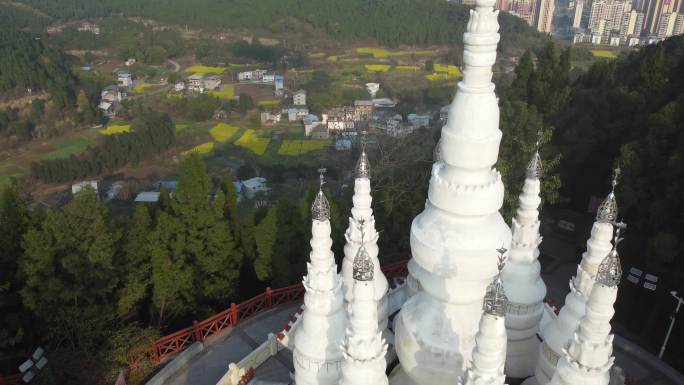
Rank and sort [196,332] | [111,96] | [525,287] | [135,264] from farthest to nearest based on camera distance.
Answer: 1. [111,96]
2. [135,264]
3. [196,332]
4. [525,287]

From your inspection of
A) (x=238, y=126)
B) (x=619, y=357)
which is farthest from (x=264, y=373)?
(x=238, y=126)

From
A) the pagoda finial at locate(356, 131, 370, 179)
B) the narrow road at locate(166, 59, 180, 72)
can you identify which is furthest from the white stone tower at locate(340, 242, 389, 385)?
the narrow road at locate(166, 59, 180, 72)

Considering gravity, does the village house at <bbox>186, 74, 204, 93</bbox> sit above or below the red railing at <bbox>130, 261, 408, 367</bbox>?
below

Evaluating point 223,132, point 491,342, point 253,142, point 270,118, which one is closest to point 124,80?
point 223,132

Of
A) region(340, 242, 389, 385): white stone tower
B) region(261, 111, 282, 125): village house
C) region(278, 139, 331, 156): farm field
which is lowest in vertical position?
region(278, 139, 331, 156): farm field

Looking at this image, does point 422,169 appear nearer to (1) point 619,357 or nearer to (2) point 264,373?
(1) point 619,357

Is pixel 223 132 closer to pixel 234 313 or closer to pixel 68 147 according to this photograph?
pixel 68 147

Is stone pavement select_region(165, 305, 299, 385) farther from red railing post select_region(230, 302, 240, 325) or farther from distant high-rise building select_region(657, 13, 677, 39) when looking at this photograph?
distant high-rise building select_region(657, 13, 677, 39)
